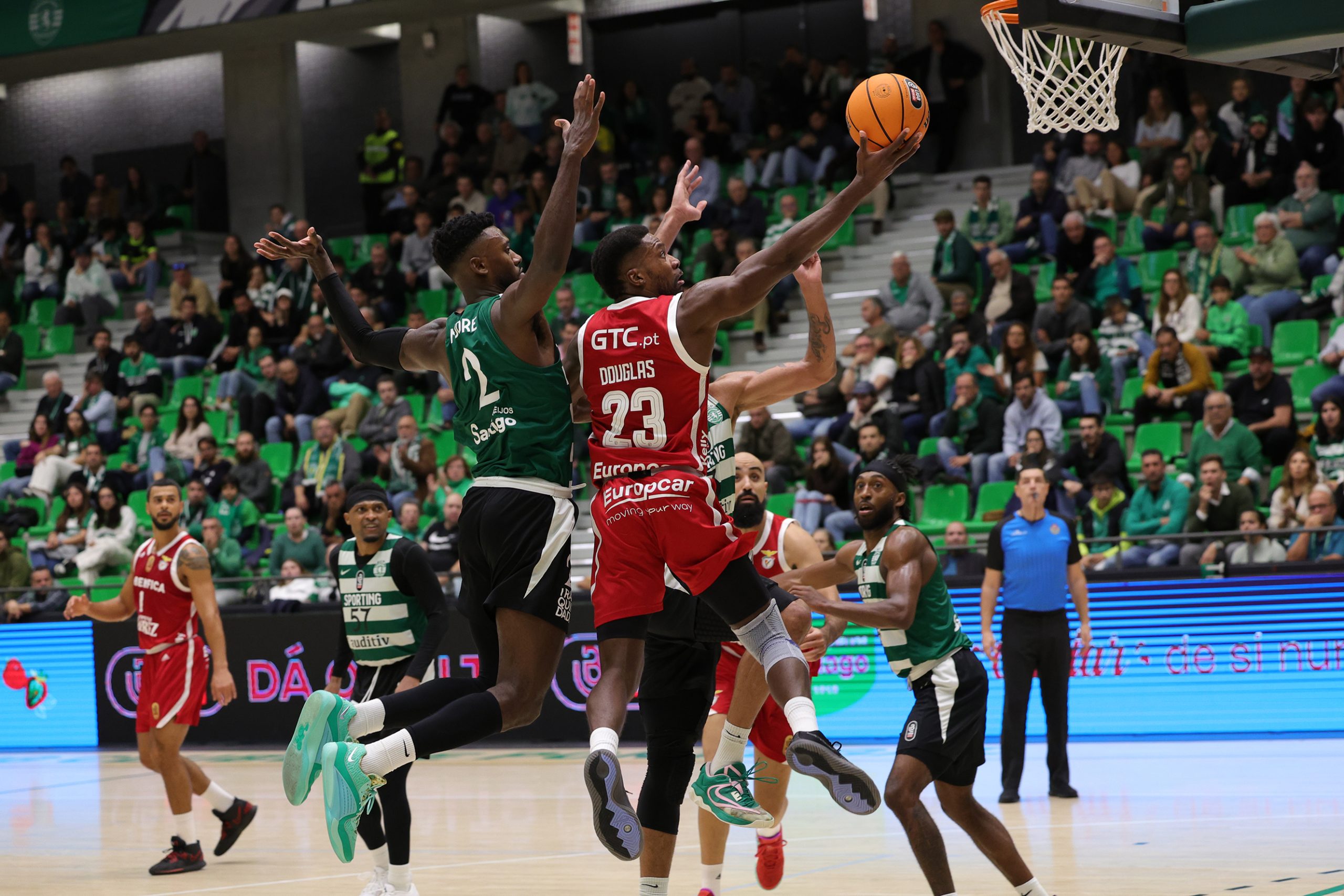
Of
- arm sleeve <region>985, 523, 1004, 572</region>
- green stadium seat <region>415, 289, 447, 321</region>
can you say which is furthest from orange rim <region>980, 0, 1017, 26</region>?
green stadium seat <region>415, 289, 447, 321</region>

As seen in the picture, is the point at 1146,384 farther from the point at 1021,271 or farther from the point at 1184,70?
the point at 1184,70

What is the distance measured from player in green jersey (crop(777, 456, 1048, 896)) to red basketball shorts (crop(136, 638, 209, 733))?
3.91m

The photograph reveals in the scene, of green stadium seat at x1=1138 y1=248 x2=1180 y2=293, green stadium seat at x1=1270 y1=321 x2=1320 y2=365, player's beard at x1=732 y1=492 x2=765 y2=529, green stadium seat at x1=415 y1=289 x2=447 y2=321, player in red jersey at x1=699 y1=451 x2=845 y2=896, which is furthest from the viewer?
green stadium seat at x1=415 y1=289 x2=447 y2=321

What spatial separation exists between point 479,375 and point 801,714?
1600 millimetres

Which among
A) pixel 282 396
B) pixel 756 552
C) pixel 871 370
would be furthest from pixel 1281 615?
pixel 282 396

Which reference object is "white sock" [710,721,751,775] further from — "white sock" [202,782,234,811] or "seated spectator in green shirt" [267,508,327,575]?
"seated spectator in green shirt" [267,508,327,575]

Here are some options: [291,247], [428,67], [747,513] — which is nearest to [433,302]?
[428,67]

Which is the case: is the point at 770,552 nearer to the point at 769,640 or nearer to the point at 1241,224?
the point at 769,640

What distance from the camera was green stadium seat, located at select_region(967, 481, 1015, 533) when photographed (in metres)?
13.5

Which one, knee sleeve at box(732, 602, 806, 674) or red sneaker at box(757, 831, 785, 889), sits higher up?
knee sleeve at box(732, 602, 806, 674)

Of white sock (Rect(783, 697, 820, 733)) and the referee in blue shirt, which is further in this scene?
the referee in blue shirt

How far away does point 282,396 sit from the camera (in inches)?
721

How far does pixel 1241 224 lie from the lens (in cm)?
1528

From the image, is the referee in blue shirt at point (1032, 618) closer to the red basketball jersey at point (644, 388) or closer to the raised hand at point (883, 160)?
the red basketball jersey at point (644, 388)
